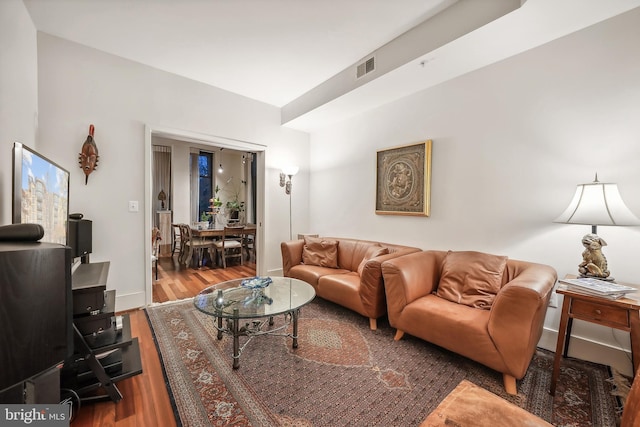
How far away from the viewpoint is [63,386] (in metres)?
1.58

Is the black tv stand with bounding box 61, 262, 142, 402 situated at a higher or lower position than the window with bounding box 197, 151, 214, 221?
lower

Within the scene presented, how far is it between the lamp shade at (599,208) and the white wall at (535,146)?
349 millimetres

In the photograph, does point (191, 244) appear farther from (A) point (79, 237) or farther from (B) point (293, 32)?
(B) point (293, 32)

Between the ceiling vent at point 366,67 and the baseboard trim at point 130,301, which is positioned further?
the baseboard trim at point 130,301

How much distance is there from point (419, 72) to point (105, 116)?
3362 millimetres

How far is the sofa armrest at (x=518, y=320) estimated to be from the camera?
5.35ft

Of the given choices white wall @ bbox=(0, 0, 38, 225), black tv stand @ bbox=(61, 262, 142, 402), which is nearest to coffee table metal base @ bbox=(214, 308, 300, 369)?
black tv stand @ bbox=(61, 262, 142, 402)

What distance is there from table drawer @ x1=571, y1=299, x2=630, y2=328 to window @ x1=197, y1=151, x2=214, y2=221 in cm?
782

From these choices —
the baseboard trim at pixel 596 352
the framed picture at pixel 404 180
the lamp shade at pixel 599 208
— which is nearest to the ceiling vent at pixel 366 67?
the framed picture at pixel 404 180

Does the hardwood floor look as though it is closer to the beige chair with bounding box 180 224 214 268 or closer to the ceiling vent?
the beige chair with bounding box 180 224 214 268

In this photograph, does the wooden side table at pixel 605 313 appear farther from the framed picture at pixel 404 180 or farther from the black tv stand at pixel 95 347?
the black tv stand at pixel 95 347

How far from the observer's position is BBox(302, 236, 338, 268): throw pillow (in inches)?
137

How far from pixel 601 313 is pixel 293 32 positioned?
314 centimetres

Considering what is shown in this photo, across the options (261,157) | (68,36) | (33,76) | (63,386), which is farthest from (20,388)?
A: (261,157)
